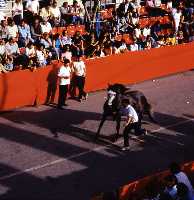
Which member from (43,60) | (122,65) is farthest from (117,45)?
(43,60)

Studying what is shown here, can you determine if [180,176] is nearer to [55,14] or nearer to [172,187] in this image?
[172,187]

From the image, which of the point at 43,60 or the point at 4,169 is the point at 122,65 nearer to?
the point at 43,60

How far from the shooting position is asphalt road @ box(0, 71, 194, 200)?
49.3 feet

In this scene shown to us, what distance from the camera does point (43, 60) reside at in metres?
22.3

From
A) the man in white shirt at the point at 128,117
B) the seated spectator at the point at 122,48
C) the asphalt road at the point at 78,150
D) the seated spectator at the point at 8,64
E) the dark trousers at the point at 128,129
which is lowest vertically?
the asphalt road at the point at 78,150

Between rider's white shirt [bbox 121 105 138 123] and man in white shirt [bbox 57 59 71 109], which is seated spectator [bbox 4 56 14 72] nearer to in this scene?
man in white shirt [bbox 57 59 71 109]

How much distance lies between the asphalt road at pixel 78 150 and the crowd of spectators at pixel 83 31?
211cm

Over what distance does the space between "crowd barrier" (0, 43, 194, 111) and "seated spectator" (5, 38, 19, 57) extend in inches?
49.0

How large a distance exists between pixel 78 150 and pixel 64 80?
4353 millimetres

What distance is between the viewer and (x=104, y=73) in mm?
24047

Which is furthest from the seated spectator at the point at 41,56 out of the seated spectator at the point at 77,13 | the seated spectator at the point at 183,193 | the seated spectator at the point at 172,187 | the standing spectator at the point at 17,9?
the seated spectator at the point at 183,193

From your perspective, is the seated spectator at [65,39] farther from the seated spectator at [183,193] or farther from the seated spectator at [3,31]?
the seated spectator at [183,193]

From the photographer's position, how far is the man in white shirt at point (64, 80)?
21031 mm

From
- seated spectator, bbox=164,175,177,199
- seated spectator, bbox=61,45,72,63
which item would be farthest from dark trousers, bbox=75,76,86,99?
seated spectator, bbox=164,175,177,199
